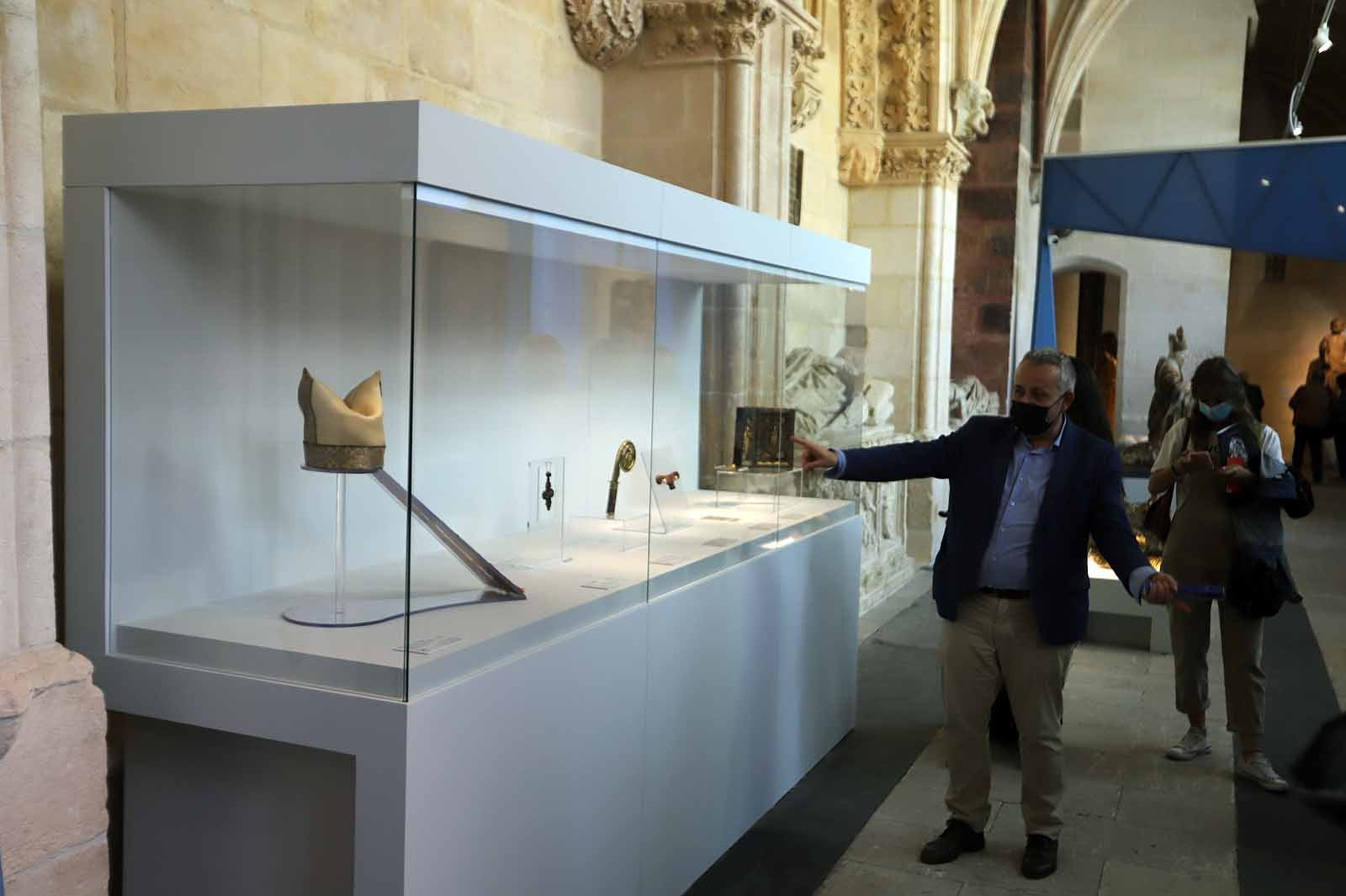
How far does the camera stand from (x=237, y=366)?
2916 millimetres

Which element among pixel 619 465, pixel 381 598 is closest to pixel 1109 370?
pixel 619 465

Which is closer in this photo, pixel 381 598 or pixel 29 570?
pixel 29 570

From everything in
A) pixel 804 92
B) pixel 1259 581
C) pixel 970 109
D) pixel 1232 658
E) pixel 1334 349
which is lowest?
pixel 1232 658

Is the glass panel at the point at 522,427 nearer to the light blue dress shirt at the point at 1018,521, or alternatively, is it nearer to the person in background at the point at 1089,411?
the light blue dress shirt at the point at 1018,521

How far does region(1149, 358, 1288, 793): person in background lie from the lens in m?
5.12

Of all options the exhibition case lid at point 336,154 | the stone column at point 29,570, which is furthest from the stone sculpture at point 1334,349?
the stone column at point 29,570

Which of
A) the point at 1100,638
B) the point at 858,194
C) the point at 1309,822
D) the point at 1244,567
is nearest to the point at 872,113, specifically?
the point at 858,194

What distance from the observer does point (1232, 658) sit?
5.24 m

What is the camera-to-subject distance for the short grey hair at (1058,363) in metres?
4.17

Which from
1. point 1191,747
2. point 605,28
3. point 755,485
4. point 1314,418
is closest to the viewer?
point 755,485

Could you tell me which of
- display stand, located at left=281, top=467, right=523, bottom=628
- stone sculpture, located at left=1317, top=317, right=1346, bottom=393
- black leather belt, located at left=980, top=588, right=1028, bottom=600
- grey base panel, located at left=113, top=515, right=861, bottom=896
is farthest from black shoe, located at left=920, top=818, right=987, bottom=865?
Answer: stone sculpture, located at left=1317, top=317, right=1346, bottom=393

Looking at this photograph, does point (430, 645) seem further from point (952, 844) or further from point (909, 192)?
point (909, 192)

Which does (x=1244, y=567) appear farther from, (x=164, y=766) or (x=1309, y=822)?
(x=164, y=766)

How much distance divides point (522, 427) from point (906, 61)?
342 inches
